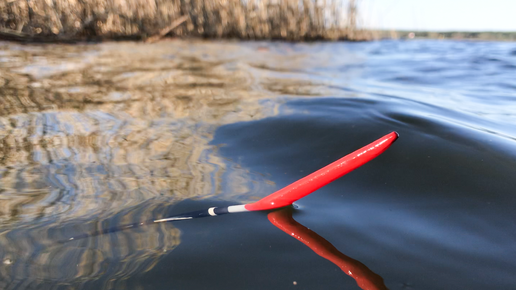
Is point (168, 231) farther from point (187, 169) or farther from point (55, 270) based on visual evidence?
point (187, 169)

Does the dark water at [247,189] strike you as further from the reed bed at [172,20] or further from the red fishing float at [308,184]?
the reed bed at [172,20]

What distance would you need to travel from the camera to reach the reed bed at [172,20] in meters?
4.90

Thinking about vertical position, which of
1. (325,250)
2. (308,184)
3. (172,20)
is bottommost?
(325,250)

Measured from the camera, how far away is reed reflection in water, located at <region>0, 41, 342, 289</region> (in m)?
0.70

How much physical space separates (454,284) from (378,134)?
778 mm

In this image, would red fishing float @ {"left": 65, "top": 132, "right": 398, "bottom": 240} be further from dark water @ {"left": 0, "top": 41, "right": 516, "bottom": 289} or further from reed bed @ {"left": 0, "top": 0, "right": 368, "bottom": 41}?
reed bed @ {"left": 0, "top": 0, "right": 368, "bottom": 41}

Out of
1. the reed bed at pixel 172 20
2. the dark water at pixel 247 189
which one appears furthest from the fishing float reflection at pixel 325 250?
the reed bed at pixel 172 20

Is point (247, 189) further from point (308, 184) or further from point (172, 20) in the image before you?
point (172, 20)

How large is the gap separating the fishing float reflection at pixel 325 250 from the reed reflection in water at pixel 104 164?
0.15 metres

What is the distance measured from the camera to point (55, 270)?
0.65 meters

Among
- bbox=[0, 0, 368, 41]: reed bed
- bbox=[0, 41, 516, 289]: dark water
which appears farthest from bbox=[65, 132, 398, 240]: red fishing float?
bbox=[0, 0, 368, 41]: reed bed

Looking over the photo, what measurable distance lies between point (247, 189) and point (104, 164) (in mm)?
443

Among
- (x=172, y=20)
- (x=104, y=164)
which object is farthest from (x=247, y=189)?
(x=172, y=20)

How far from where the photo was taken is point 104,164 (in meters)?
1.12
